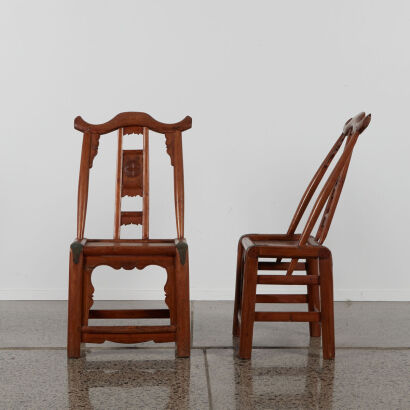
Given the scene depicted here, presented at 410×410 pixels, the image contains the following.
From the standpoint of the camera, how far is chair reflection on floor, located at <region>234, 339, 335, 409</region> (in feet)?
7.30

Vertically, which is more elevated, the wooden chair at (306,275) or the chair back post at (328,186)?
the chair back post at (328,186)

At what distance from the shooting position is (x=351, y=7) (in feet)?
12.3

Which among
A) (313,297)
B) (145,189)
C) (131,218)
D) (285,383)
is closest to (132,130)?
(145,189)

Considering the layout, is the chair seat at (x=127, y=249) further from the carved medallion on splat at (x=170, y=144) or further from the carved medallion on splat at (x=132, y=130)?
the carved medallion on splat at (x=132, y=130)

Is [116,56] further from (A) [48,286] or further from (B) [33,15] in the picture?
(A) [48,286]

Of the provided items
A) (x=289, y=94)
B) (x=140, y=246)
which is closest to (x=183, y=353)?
(x=140, y=246)

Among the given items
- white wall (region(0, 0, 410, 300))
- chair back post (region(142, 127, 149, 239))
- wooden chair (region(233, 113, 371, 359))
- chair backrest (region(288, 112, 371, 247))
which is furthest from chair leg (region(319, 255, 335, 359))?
white wall (region(0, 0, 410, 300))

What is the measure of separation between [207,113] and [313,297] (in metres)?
1.30

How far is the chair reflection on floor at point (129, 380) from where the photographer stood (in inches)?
87.9

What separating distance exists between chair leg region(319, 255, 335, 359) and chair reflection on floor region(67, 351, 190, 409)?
567 mm

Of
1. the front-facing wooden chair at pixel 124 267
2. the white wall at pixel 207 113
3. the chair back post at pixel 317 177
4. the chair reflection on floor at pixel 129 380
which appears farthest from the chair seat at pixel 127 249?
the white wall at pixel 207 113

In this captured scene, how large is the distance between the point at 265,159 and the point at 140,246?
137 cm

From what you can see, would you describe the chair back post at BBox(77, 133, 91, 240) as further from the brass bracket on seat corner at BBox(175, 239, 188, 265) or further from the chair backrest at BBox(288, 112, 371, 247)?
the chair backrest at BBox(288, 112, 371, 247)

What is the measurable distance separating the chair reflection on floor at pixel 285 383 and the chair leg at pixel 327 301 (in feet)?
0.29
